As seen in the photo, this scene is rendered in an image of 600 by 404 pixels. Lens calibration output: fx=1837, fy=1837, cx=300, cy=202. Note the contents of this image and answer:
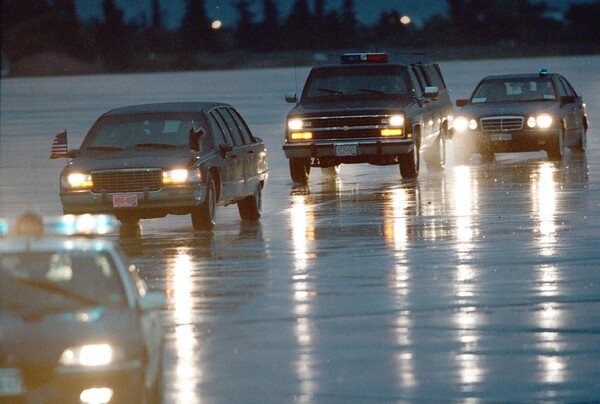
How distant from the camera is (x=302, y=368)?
37.4 feet

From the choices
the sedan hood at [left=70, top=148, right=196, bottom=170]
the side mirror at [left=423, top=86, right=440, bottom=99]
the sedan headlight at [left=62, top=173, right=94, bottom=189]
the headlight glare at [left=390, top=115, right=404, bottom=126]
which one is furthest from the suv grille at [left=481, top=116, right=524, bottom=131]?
the sedan headlight at [left=62, top=173, right=94, bottom=189]

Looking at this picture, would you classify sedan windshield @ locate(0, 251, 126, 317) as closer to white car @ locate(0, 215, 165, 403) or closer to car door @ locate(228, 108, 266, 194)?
white car @ locate(0, 215, 165, 403)

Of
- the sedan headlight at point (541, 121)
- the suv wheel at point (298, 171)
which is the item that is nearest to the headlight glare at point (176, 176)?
the suv wheel at point (298, 171)

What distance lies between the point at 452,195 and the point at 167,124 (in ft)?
19.0

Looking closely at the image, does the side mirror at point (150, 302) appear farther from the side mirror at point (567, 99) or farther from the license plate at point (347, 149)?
the side mirror at point (567, 99)

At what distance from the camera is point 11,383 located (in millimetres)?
8695

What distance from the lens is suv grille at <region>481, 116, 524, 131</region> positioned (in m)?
33.5

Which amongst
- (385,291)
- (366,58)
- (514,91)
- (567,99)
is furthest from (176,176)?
(514,91)

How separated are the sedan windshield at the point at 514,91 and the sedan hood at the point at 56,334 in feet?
85.4

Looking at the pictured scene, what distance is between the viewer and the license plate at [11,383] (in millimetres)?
8672

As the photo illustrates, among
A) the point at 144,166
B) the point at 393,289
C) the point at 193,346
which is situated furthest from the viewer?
the point at 144,166

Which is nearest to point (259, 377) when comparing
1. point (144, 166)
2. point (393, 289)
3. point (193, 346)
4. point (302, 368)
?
point (302, 368)

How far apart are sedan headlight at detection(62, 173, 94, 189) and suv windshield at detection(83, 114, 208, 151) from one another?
66 centimetres

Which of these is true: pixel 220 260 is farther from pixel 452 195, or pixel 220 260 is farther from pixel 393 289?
pixel 452 195
